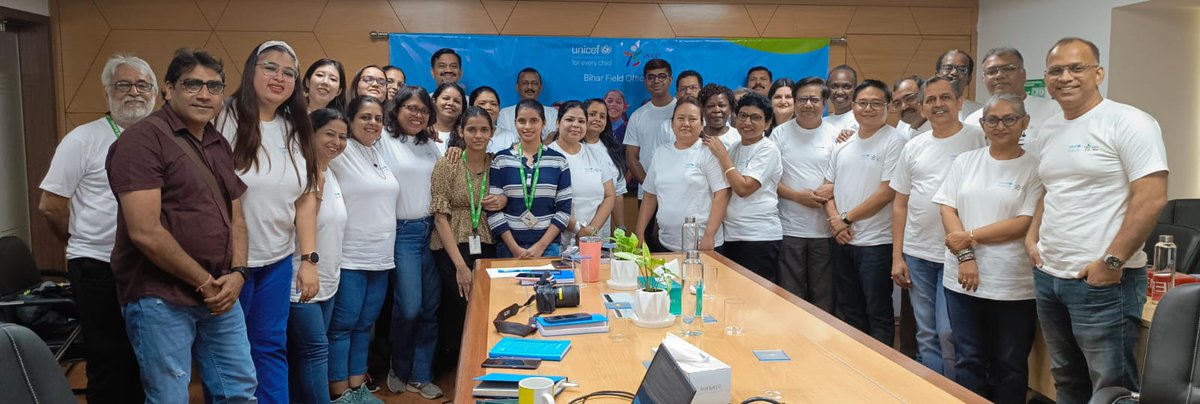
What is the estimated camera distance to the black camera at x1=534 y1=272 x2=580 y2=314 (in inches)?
93.9

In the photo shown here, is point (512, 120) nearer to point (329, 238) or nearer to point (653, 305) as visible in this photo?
point (329, 238)

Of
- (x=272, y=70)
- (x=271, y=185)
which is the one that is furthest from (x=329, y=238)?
(x=272, y=70)

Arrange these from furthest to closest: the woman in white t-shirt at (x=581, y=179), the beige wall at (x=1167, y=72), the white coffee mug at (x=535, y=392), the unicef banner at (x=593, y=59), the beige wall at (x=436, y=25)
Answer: the unicef banner at (x=593, y=59) < the beige wall at (x=436, y=25) < the beige wall at (x=1167, y=72) < the woman in white t-shirt at (x=581, y=179) < the white coffee mug at (x=535, y=392)

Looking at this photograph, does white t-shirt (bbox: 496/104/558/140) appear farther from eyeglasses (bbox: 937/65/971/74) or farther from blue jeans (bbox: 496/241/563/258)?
eyeglasses (bbox: 937/65/971/74)

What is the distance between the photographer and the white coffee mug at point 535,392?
1.51m

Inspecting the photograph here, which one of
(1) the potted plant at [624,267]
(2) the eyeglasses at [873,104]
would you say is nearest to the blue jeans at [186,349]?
(1) the potted plant at [624,267]

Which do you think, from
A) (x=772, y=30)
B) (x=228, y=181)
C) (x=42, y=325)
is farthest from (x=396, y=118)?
(x=772, y=30)

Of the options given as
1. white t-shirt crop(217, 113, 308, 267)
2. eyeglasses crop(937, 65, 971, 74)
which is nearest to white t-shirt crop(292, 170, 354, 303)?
white t-shirt crop(217, 113, 308, 267)

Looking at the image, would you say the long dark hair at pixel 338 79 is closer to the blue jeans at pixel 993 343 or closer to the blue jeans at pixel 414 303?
the blue jeans at pixel 414 303

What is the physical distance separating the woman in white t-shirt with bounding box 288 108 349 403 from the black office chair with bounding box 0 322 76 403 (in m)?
1.50

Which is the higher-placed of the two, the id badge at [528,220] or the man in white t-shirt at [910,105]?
the man in white t-shirt at [910,105]

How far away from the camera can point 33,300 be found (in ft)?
→ 10.3

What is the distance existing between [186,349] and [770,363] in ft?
5.51

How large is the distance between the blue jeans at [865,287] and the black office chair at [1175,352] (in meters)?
1.85
